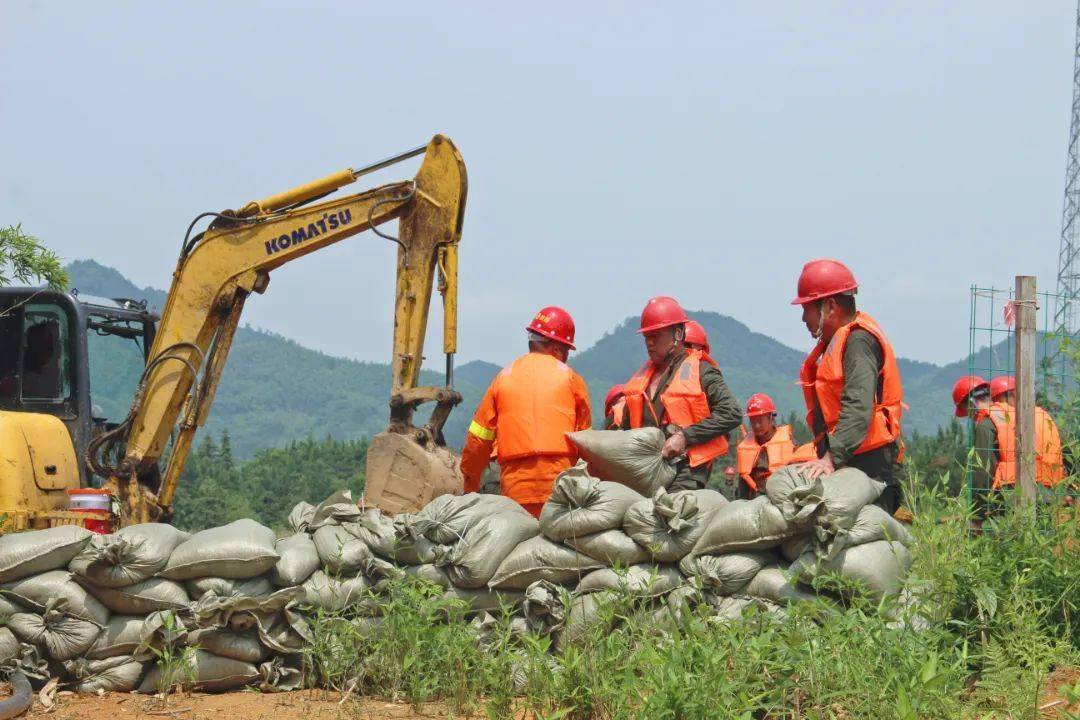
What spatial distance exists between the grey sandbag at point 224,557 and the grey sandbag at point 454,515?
70cm

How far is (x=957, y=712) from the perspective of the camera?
13.1 ft

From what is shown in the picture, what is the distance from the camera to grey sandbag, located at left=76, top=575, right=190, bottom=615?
5.70m

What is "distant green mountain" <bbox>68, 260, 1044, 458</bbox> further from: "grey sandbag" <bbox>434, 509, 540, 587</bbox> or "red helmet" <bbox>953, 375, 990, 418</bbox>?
"grey sandbag" <bbox>434, 509, 540, 587</bbox>

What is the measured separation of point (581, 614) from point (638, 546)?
38 centimetres

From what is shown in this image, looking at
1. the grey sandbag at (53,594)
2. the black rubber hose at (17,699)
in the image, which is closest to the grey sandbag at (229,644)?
the grey sandbag at (53,594)

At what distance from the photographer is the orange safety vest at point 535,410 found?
6.66m

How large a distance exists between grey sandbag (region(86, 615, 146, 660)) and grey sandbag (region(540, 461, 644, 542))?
6.42 ft

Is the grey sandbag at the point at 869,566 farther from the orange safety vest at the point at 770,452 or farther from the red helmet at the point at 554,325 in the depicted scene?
the orange safety vest at the point at 770,452

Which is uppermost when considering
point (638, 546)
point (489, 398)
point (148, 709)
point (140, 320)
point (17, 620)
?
point (140, 320)

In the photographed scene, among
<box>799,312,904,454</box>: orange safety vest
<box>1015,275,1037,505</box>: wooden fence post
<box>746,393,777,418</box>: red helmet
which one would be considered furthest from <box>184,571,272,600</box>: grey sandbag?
<box>746,393,777,418</box>: red helmet

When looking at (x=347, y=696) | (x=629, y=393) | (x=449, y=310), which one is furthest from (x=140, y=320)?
(x=347, y=696)

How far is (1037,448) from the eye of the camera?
6191 mm

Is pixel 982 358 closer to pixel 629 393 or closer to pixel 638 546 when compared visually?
pixel 629 393

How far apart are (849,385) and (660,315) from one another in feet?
5.48
